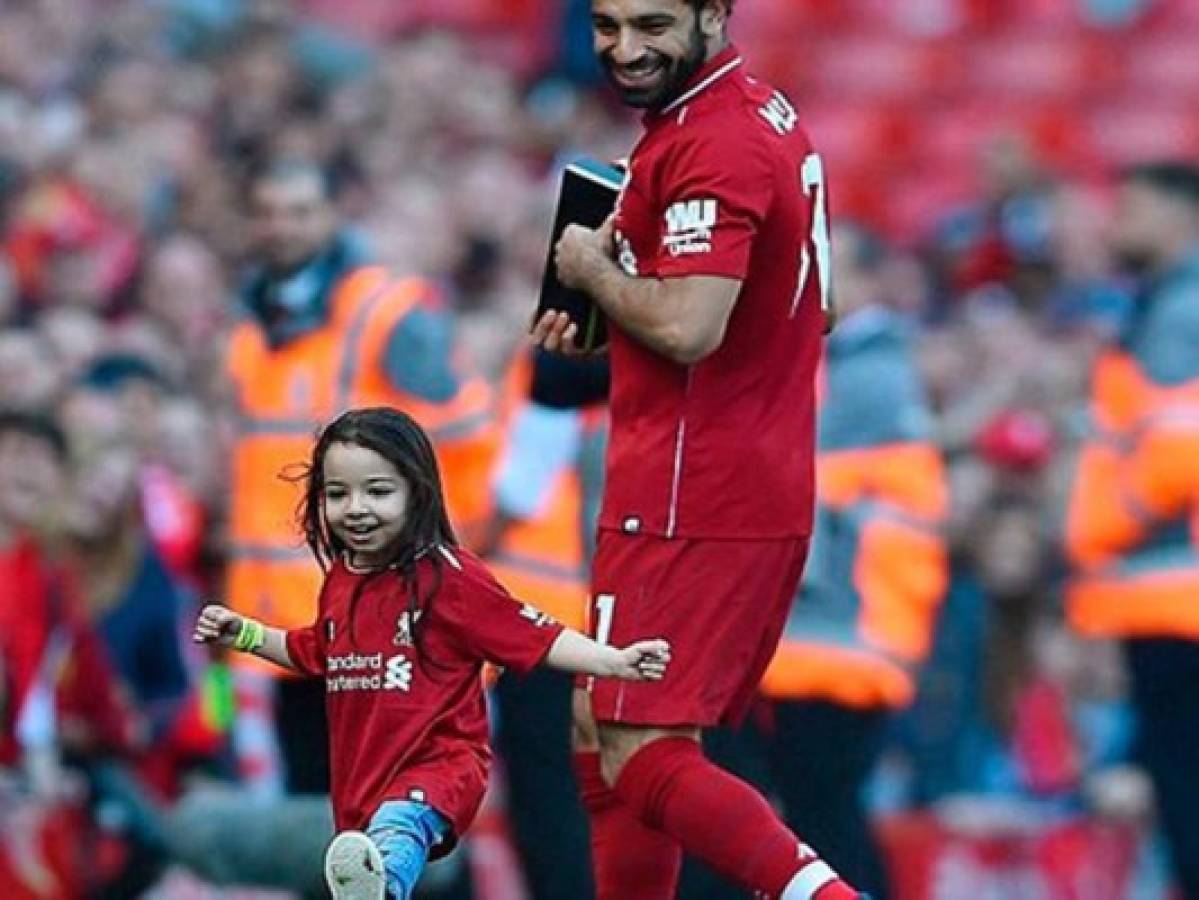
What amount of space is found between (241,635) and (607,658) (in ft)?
2.21

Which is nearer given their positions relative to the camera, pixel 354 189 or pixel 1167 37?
pixel 354 189

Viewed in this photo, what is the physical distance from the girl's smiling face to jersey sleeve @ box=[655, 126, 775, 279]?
2.08 feet

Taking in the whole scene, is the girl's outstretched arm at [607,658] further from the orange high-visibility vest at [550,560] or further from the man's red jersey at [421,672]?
the orange high-visibility vest at [550,560]

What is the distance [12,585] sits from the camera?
1119cm

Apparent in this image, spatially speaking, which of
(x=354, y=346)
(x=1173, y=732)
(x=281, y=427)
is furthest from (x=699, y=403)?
(x=1173, y=732)

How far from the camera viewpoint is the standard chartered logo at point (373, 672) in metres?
7.36

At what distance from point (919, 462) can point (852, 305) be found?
0.42 m

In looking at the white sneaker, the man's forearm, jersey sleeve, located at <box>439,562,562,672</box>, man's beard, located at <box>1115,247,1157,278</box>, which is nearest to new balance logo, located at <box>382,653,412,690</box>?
jersey sleeve, located at <box>439,562,562,672</box>

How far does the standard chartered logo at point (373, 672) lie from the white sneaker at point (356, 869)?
381mm

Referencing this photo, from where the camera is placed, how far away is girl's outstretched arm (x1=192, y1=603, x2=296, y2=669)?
738 centimetres

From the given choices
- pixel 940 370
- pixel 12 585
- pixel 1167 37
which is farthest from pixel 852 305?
pixel 1167 37

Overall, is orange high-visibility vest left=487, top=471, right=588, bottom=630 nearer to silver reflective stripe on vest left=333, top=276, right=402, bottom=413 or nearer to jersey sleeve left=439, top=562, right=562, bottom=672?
silver reflective stripe on vest left=333, top=276, right=402, bottom=413

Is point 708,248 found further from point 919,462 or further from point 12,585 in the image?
point 12,585

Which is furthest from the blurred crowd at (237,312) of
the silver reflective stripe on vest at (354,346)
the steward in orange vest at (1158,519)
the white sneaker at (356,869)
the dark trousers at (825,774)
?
the white sneaker at (356,869)
